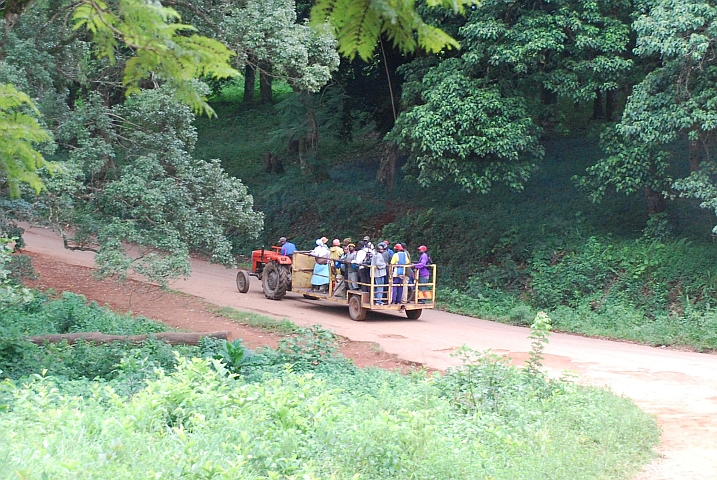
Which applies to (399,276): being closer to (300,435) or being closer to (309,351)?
(309,351)

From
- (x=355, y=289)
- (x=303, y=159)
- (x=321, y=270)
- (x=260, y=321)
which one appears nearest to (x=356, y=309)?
(x=355, y=289)

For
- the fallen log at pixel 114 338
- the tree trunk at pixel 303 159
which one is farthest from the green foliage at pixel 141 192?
the tree trunk at pixel 303 159

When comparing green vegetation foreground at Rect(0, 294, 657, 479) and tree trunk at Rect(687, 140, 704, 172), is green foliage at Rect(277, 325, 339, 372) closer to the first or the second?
green vegetation foreground at Rect(0, 294, 657, 479)

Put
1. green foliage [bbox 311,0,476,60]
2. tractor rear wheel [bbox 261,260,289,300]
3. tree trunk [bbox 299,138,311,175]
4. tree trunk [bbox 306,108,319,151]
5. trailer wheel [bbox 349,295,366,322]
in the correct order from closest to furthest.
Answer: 1. green foliage [bbox 311,0,476,60]
2. trailer wheel [bbox 349,295,366,322]
3. tractor rear wheel [bbox 261,260,289,300]
4. tree trunk [bbox 306,108,319,151]
5. tree trunk [bbox 299,138,311,175]

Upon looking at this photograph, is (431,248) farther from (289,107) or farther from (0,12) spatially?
(0,12)

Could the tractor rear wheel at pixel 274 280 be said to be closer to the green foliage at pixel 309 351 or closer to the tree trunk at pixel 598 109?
the green foliage at pixel 309 351

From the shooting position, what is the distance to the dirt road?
30.1 feet

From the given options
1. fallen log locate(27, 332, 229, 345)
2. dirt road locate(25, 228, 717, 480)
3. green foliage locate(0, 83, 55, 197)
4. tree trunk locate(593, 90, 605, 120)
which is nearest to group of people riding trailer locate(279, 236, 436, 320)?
dirt road locate(25, 228, 717, 480)

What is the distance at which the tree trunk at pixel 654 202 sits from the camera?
20438 millimetres

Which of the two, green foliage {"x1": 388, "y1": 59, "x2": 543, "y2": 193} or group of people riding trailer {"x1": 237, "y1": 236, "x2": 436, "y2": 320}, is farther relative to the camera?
green foliage {"x1": 388, "y1": 59, "x2": 543, "y2": 193}

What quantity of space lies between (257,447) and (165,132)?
1128 centimetres

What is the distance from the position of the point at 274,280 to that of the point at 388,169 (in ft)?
33.8

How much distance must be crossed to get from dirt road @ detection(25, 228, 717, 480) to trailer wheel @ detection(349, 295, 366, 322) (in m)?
0.20

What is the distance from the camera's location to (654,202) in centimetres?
2048
